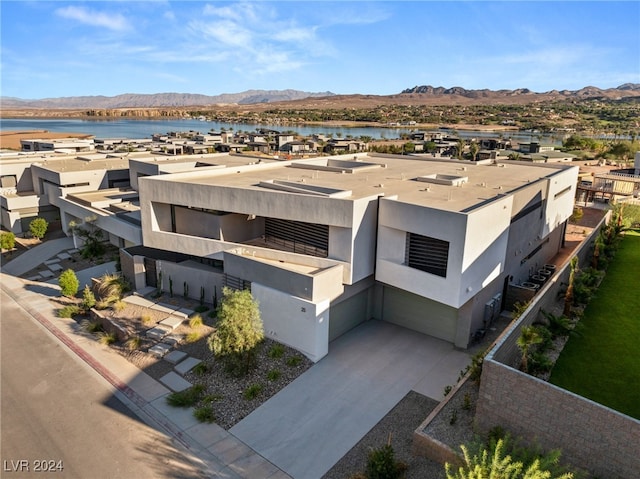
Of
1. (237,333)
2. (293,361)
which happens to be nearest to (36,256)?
(237,333)

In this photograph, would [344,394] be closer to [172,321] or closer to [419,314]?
[419,314]

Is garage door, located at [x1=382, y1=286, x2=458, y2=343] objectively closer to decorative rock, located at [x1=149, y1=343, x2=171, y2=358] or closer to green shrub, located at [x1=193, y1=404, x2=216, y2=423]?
green shrub, located at [x1=193, y1=404, x2=216, y2=423]

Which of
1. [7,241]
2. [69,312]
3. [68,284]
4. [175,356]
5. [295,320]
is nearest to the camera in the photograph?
[295,320]

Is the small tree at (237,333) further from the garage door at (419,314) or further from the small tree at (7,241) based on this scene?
the small tree at (7,241)

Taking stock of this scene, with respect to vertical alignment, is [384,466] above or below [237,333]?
below

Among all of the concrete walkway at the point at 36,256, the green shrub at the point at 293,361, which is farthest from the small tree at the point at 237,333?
the concrete walkway at the point at 36,256

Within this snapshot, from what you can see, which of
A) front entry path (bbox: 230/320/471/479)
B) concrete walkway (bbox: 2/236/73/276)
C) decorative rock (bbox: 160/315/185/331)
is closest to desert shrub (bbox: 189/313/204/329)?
decorative rock (bbox: 160/315/185/331)

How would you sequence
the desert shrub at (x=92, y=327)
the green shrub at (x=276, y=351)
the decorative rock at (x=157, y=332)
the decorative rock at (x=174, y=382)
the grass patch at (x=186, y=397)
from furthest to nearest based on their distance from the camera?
the desert shrub at (x=92, y=327) < the decorative rock at (x=157, y=332) < the green shrub at (x=276, y=351) < the decorative rock at (x=174, y=382) < the grass patch at (x=186, y=397)
